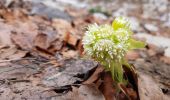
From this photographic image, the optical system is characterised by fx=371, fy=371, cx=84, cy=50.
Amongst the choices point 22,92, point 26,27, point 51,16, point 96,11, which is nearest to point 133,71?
point 22,92

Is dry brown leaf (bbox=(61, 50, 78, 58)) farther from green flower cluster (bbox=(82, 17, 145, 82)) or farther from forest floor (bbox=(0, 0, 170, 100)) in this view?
green flower cluster (bbox=(82, 17, 145, 82))

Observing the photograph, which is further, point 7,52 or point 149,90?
point 7,52

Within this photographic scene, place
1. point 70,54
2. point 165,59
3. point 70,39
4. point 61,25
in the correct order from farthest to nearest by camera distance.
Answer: point 61,25, point 165,59, point 70,39, point 70,54

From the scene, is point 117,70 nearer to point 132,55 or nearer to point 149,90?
point 149,90

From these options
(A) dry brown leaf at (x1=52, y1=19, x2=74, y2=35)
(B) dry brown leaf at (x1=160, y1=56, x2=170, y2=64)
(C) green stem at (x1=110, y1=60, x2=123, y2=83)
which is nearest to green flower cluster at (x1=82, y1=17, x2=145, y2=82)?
(C) green stem at (x1=110, y1=60, x2=123, y2=83)

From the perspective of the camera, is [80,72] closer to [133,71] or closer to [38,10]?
[133,71]

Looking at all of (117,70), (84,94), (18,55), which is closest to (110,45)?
(117,70)

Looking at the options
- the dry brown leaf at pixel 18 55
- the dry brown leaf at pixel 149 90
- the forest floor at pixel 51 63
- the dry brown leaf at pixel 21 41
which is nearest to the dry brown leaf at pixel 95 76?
the forest floor at pixel 51 63

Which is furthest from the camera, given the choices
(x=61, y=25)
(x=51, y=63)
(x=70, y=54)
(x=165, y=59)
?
(x=61, y=25)
